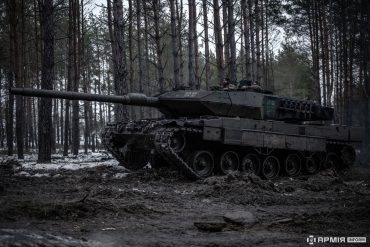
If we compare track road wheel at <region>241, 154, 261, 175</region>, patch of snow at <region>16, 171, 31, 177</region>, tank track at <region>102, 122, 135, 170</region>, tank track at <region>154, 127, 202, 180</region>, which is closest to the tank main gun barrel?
tank track at <region>102, 122, 135, 170</region>

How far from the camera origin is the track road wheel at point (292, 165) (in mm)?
13352

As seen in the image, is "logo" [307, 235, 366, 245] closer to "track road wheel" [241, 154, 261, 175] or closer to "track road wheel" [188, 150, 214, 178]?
"track road wheel" [188, 150, 214, 178]

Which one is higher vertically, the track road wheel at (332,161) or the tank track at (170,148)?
the tank track at (170,148)

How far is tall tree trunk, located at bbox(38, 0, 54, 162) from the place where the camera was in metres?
15.0

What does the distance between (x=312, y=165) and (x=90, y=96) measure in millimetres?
7734

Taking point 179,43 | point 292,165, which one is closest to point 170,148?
point 292,165

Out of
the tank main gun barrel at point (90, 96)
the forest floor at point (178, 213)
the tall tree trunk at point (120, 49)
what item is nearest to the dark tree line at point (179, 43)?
the tall tree trunk at point (120, 49)

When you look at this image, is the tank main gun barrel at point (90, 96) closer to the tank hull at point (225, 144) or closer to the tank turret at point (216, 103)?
the tank turret at point (216, 103)

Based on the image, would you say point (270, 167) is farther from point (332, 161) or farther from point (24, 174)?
point (24, 174)

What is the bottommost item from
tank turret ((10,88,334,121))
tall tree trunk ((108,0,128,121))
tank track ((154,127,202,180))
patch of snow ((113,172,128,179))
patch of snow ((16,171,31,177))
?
patch of snow ((113,172,128,179))

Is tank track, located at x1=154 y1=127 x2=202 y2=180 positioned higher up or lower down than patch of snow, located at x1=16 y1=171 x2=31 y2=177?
higher up

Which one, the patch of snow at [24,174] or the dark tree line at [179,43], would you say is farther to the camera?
the dark tree line at [179,43]

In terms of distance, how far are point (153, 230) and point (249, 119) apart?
23.6 ft

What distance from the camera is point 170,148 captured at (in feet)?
34.0
